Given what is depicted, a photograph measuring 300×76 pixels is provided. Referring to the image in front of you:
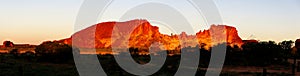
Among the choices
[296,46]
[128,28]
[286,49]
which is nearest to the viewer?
[286,49]

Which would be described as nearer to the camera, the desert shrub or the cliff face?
the desert shrub

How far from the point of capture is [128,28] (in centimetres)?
12488

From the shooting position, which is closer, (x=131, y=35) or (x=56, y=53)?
(x=56, y=53)

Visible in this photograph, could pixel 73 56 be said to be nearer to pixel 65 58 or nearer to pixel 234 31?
pixel 65 58

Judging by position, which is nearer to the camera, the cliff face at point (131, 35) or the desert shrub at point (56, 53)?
the desert shrub at point (56, 53)

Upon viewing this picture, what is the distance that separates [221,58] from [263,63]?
4697 millimetres

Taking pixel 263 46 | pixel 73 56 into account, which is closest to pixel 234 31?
pixel 263 46

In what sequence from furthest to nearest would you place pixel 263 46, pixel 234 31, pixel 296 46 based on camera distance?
pixel 234 31, pixel 296 46, pixel 263 46

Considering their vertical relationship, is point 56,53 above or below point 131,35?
below

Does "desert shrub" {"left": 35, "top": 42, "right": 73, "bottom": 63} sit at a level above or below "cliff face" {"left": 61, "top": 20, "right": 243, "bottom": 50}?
below

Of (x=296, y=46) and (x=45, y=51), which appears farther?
(x=296, y=46)

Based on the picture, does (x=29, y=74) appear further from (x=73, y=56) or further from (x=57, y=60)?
(x=73, y=56)

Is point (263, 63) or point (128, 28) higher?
point (128, 28)

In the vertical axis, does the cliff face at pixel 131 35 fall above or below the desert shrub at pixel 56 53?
above
